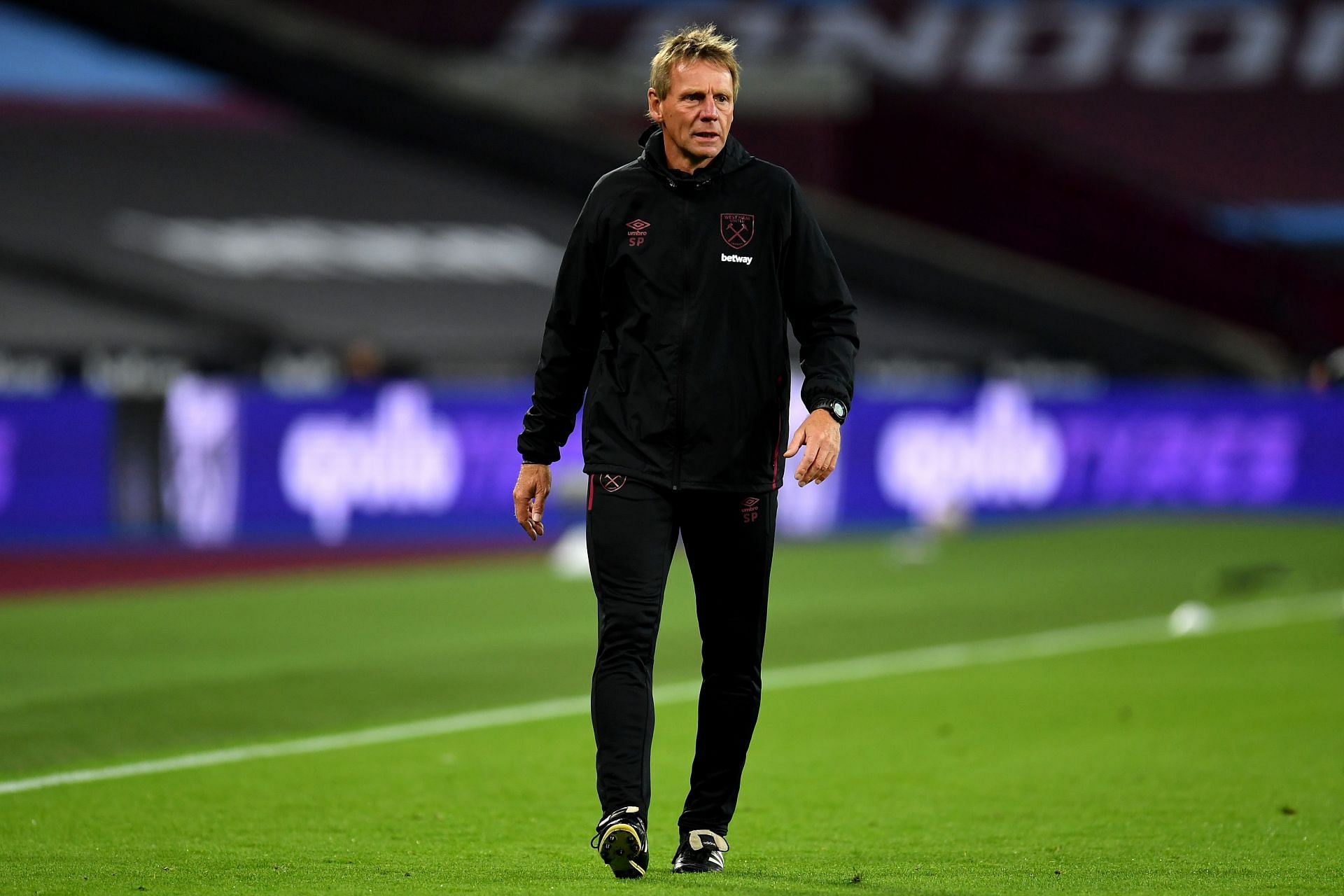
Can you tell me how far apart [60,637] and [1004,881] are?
874 cm

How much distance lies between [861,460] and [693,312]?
16.4 m

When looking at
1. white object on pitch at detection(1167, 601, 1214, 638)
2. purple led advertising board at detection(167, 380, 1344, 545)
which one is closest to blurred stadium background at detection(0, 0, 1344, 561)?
purple led advertising board at detection(167, 380, 1344, 545)

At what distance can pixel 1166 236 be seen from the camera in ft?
92.9

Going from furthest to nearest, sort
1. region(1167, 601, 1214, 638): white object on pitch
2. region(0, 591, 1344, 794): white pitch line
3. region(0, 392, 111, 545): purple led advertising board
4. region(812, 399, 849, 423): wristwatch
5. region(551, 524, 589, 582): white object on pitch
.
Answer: region(0, 392, 111, 545): purple led advertising board
region(551, 524, 589, 582): white object on pitch
region(1167, 601, 1214, 638): white object on pitch
region(0, 591, 1344, 794): white pitch line
region(812, 399, 849, 423): wristwatch

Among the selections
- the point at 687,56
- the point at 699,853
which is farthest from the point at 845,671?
the point at 687,56

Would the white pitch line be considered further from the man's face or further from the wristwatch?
the man's face

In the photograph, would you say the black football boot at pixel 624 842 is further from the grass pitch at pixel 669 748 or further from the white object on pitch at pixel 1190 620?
the white object on pitch at pixel 1190 620

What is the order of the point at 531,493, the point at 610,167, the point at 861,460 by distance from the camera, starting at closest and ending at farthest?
the point at 531,493, the point at 861,460, the point at 610,167

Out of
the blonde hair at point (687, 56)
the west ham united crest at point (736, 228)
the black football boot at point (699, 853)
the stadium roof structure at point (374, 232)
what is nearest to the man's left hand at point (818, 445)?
the west ham united crest at point (736, 228)

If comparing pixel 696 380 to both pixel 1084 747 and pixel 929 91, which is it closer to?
pixel 1084 747

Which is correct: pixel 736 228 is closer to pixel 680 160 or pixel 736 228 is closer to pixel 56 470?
pixel 680 160

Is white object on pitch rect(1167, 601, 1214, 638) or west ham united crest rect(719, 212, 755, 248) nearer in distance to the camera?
west ham united crest rect(719, 212, 755, 248)

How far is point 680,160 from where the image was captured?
5336 mm

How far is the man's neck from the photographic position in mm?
5316
